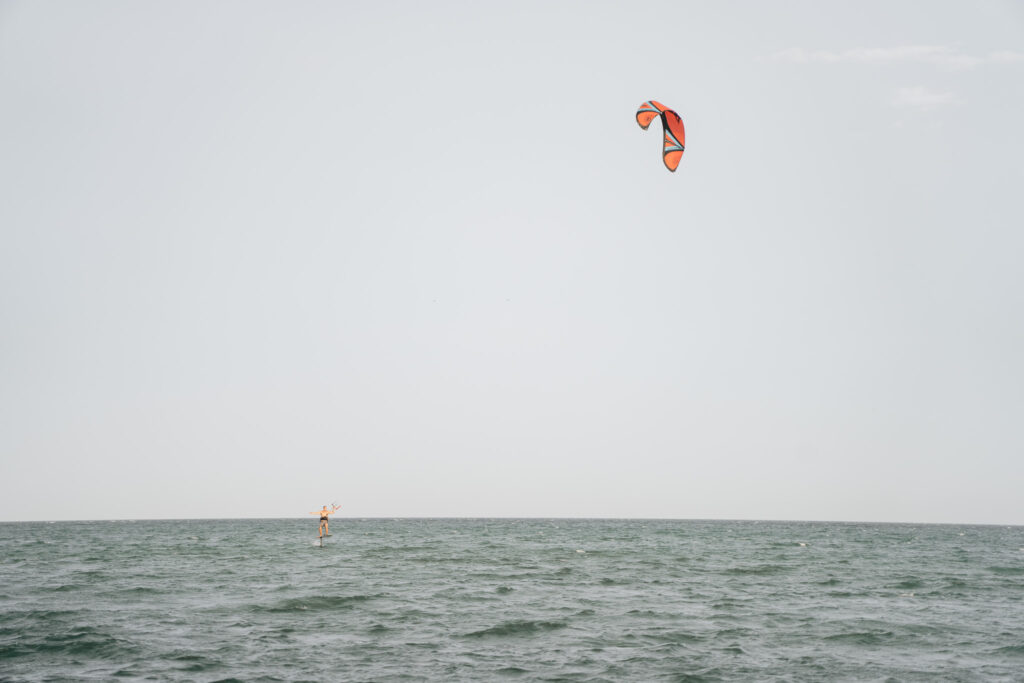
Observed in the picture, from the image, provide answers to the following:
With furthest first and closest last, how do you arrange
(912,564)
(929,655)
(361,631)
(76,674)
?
1. (912,564)
2. (361,631)
3. (929,655)
4. (76,674)

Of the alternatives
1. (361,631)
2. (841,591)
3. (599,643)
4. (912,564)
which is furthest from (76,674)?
(912,564)

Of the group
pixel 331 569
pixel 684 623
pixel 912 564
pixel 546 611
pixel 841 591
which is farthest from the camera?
pixel 912 564

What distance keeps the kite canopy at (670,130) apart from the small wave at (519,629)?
10483mm

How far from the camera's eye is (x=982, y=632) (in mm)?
17422

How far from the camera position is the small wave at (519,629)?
16266mm

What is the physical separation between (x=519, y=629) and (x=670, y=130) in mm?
11507

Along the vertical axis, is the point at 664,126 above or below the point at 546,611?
above

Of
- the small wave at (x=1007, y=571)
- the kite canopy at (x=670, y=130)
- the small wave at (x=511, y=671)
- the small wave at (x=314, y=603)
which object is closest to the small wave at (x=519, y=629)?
the small wave at (x=511, y=671)

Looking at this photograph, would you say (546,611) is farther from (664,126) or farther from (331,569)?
(331,569)

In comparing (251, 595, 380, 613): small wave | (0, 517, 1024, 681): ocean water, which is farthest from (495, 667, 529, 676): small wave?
(251, 595, 380, 613): small wave

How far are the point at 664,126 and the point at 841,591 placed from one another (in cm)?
1659

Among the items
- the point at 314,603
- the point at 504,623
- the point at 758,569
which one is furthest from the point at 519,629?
the point at 758,569

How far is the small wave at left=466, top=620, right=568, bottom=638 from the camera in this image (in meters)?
16.3

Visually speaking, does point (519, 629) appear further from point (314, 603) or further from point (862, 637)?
point (862, 637)
